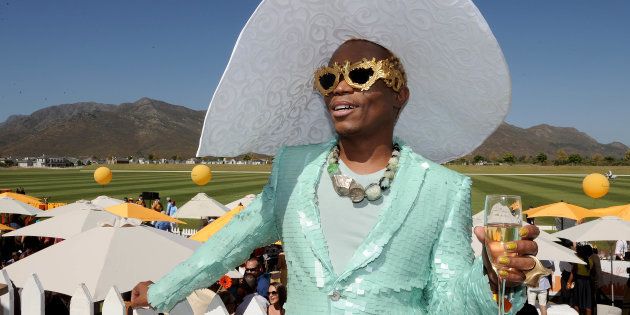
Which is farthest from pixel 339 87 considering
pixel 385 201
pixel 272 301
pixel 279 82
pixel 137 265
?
pixel 272 301

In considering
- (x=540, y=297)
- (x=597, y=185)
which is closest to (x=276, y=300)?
(x=540, y=297)

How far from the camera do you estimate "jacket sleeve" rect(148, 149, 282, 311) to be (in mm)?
2223

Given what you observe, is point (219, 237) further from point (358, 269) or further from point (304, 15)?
point (304, 15)

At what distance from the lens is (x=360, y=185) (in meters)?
2.11

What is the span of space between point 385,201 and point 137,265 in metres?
3.94

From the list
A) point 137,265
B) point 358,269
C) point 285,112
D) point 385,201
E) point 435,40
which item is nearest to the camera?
point 358,269

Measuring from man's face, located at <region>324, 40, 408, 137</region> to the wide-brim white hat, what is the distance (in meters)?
0.08

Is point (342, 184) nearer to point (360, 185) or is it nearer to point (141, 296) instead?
point (360, 185)

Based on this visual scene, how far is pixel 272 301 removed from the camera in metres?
7.20

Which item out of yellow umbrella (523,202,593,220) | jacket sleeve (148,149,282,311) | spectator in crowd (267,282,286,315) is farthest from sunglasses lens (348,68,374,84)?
yellow umbrella (523,202,593,220)

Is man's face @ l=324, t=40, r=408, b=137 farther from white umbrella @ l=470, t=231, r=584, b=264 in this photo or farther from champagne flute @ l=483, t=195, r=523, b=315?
white umbrella @ l=470, t=231, r=584, b=264

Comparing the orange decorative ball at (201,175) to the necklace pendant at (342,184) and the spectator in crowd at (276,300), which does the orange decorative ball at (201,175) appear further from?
the necklace pendant at (342,184)

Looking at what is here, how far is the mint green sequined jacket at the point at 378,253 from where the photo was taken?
1.92 metres

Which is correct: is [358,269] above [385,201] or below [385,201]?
below
